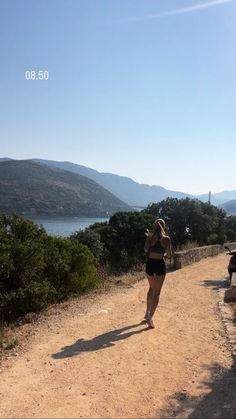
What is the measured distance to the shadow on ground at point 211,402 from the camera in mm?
4477

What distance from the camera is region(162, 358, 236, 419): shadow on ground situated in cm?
448

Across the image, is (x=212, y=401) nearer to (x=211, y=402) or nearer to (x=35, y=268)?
(x=211, y=402)

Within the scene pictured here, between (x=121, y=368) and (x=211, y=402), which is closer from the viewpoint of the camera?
(x=211, y=402)

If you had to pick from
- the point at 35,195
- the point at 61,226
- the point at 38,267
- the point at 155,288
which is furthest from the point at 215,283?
the point at 35,195

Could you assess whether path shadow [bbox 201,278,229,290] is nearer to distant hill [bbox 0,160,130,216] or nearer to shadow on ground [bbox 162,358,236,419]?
shadow on ground [bbox 162,358,236,419]

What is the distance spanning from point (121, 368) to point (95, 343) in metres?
0.95

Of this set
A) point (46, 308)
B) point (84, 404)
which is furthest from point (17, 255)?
point (84, 404)

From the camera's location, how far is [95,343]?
6406mm

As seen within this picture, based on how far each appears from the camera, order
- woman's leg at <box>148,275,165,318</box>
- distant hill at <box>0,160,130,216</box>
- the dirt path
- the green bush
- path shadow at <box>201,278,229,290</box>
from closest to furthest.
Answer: the dirt path → woman's leg at <box>148,275,165,318</box> → the green bush → path shadow at <box>201,278,229,290</box> → distant hill at <box>0,160,130,216</box>

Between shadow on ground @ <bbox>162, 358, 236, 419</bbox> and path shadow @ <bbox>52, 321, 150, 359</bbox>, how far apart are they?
5.19ft

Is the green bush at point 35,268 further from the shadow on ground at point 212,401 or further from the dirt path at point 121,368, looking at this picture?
the shadow on ground at point 212,401

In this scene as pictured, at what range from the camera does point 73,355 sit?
590cm

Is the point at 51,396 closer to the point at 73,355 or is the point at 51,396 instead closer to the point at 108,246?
the point at 73,355

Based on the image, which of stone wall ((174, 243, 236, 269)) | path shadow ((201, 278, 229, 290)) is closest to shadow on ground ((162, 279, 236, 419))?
path shadow ((201, 278, 229, 290))
